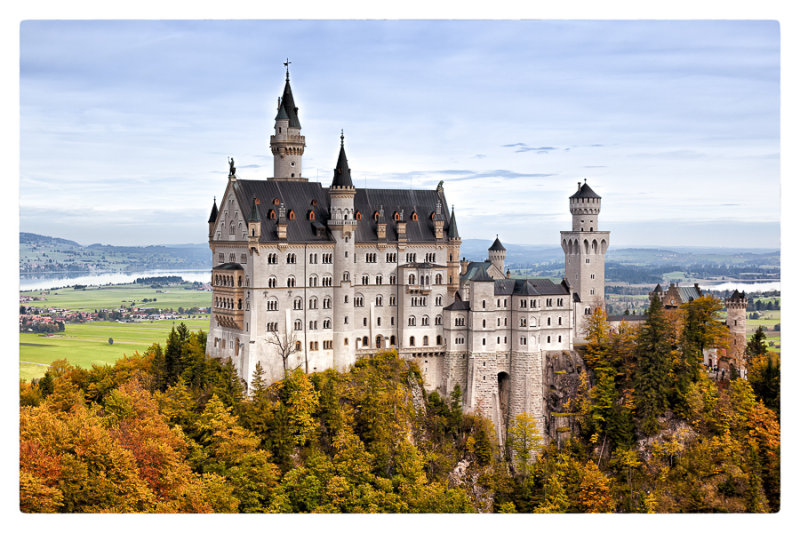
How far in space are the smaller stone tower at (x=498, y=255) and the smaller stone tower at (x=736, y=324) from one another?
13786 mm

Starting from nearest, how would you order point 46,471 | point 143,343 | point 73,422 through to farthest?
point 46,471, point 73,422, point 143,343

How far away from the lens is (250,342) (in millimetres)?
52031

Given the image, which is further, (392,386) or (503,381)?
(503,381)

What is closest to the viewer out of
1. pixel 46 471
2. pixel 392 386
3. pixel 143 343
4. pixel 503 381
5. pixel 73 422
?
pixel 46 471

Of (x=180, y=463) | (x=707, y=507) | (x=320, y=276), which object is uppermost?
(x=320, y=276)

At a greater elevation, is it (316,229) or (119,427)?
(316,229)

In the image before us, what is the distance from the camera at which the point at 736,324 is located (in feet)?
203

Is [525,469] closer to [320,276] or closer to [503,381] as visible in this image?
[503,381]

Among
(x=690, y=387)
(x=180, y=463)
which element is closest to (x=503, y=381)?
(x=690, y=387)

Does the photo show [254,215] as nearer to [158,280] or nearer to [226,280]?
[226,280]

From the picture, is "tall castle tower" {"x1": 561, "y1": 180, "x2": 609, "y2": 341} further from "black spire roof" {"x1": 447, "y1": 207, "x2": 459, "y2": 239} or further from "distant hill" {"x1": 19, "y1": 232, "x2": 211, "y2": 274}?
"distant hill" {"x1": 19, "y1": 232, "x2": 211, "y2": 274}

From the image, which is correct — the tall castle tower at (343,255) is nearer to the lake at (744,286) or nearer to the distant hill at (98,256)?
the distant hill at (98,256)

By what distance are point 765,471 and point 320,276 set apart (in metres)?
25.5

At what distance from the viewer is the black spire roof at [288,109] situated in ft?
191
